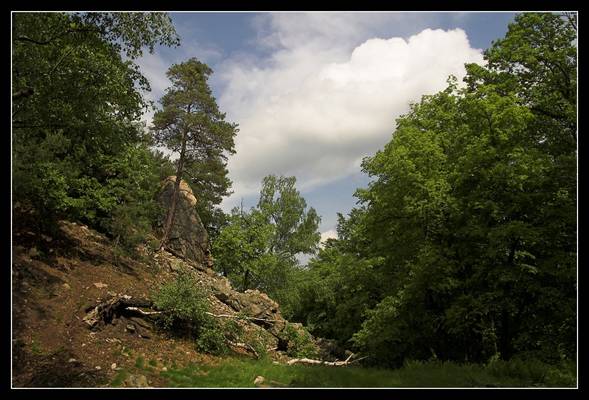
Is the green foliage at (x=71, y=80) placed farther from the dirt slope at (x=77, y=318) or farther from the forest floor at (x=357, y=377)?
the forest floor at (x=357, y=377)

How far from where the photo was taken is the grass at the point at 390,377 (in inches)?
429

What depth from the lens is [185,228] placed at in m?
32.7

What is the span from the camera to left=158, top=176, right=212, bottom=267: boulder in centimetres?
3197

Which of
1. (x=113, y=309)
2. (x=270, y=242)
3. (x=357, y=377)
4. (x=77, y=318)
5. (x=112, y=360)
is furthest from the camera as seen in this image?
(x=270, y=242)

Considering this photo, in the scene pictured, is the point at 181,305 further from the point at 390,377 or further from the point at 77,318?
the point at 390,377

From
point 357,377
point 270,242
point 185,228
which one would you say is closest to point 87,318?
point 357,377

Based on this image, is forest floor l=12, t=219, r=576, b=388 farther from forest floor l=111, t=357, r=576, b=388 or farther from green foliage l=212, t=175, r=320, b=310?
green foliage l=212, t=175, r=320, b=310

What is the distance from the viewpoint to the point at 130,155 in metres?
21.4

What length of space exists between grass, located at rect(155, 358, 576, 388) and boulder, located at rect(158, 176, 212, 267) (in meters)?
19.4

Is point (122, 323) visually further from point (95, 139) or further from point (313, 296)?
point (313, 296)

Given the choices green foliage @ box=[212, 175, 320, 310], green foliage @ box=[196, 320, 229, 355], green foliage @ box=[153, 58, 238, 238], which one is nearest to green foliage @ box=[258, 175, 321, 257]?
green foliage @ box=[212, 175, 320, 310]

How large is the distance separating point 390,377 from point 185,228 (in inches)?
947
